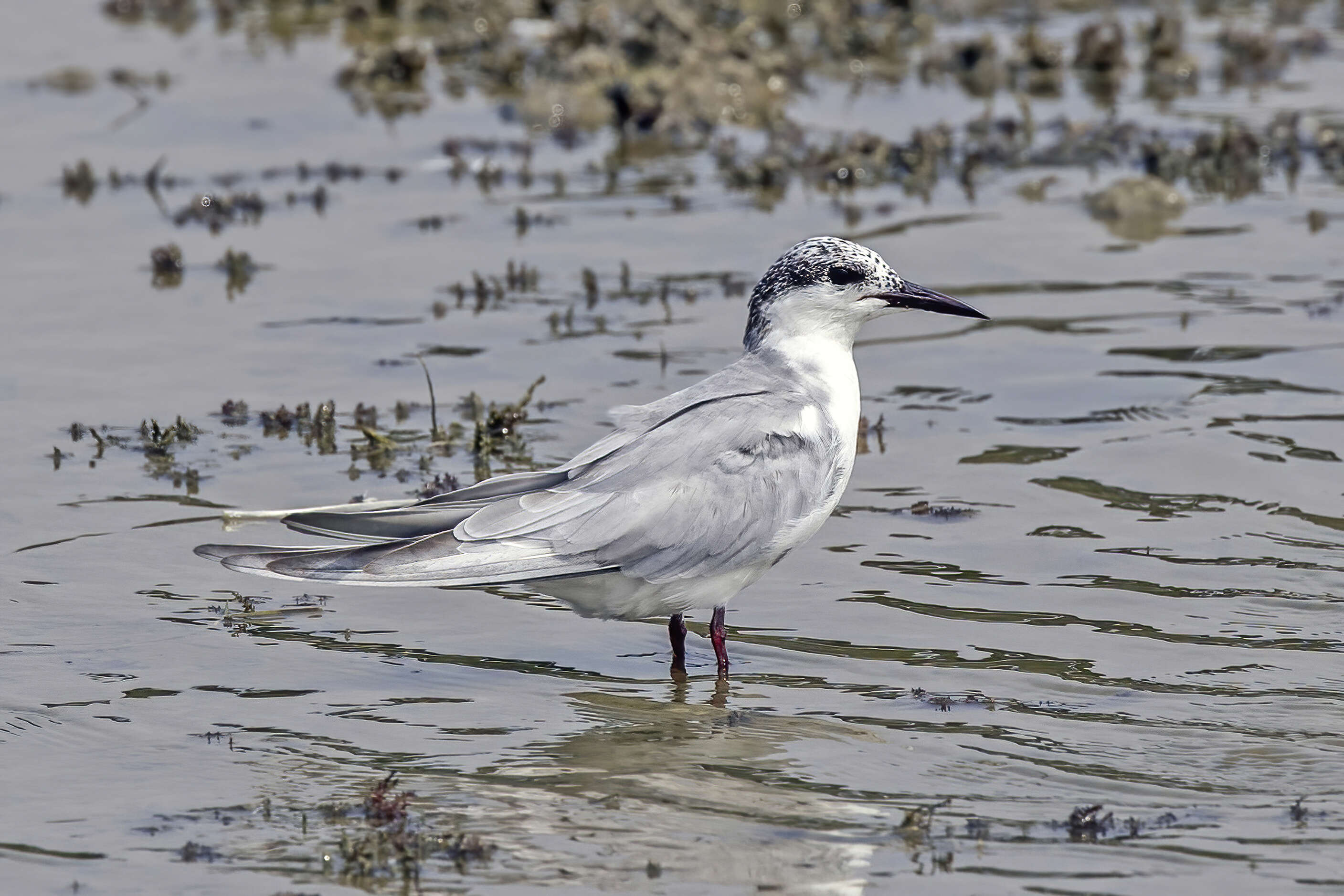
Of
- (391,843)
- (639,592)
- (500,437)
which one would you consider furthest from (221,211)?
(391,843)

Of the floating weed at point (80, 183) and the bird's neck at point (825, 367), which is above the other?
the floating weed at point (80, 183)

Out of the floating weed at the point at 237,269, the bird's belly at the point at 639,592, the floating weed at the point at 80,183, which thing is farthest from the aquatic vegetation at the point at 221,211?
the bird's belly at the point at 639,592

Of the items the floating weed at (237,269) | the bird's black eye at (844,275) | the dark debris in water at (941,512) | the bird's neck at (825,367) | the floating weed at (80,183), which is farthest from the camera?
the floating weed at (80,183)

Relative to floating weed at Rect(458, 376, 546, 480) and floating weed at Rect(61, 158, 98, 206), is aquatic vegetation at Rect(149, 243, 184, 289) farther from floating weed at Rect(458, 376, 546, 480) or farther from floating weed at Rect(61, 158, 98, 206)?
floating weed at Rect(458, 376, 546, 480)

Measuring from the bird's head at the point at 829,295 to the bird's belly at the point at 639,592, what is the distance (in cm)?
112

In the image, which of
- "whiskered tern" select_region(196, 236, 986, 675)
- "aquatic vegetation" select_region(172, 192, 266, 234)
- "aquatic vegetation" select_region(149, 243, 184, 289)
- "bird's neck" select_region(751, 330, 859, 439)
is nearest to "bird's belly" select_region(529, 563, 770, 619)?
"whiskered tern" select_region(196, 236, 986, 675)

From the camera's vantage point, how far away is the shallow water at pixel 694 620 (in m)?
5.22

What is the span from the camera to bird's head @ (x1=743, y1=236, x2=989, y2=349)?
7164mm

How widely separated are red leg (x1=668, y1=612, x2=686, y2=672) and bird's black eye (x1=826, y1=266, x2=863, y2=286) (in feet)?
4.99

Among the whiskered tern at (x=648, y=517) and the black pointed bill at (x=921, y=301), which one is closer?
the whiskered tern at (x=648, y=517)

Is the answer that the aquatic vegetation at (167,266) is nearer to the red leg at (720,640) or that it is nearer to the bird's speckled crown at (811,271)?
the bird's speckled crown at (811,271)

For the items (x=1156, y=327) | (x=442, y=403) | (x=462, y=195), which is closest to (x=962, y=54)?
(x=462, y=195)

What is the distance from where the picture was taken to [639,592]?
6438mm

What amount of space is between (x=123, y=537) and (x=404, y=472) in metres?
1.36
